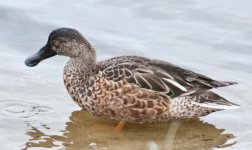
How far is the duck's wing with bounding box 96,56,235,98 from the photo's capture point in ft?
25.0

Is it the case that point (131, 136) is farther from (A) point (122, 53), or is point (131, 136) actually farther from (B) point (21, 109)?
(A) point (122, 53)

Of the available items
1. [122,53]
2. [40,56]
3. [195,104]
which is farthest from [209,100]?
[122,53]

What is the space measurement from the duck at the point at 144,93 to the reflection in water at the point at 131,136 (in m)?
0.13

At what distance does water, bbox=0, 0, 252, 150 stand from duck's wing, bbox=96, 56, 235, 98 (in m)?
0.42

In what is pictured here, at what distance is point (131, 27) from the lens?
1021cm

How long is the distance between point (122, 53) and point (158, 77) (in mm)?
1971

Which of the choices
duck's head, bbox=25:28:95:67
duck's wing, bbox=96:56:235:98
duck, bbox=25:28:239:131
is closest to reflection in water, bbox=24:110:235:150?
duck, bbox=25:28:239:131

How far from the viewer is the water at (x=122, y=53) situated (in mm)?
7390

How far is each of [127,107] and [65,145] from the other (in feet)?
2.64

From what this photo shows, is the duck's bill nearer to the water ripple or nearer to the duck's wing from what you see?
the water ripple

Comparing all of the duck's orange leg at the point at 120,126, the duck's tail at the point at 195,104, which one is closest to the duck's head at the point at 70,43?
the duck's orange leg at the point at 120,126

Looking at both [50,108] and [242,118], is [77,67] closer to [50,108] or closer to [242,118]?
[50,108]

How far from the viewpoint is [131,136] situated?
754 centimetres

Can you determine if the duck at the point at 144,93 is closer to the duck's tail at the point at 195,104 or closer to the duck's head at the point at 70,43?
the duck's tail at the point at 195,104
